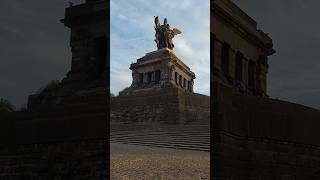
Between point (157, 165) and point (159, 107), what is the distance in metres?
1.16

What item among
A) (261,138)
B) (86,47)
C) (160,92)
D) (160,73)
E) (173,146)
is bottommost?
(173,146)

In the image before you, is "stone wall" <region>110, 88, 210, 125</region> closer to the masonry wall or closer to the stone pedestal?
the stone pedestal

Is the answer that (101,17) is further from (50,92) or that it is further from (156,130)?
(156,130)

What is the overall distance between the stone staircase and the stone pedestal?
2.68 ft

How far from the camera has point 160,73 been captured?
10438 mm

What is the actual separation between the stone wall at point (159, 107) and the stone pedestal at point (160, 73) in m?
0.13

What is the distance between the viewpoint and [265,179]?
1277cm

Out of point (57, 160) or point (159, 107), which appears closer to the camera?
point (159, 107)

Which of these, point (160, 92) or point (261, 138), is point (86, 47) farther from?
point (160, 92)

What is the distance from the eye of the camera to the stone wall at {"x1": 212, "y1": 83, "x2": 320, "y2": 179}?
12148mm

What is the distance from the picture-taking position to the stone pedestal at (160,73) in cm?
957

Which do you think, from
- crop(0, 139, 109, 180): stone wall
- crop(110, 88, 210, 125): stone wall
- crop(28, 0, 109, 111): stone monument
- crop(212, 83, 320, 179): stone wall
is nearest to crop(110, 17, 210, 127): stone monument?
crop(110, 88, 210, 125): stone wall

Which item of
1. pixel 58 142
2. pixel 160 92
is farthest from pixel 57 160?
pixel 160 92

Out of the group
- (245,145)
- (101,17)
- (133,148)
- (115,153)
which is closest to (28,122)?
(133,148)
